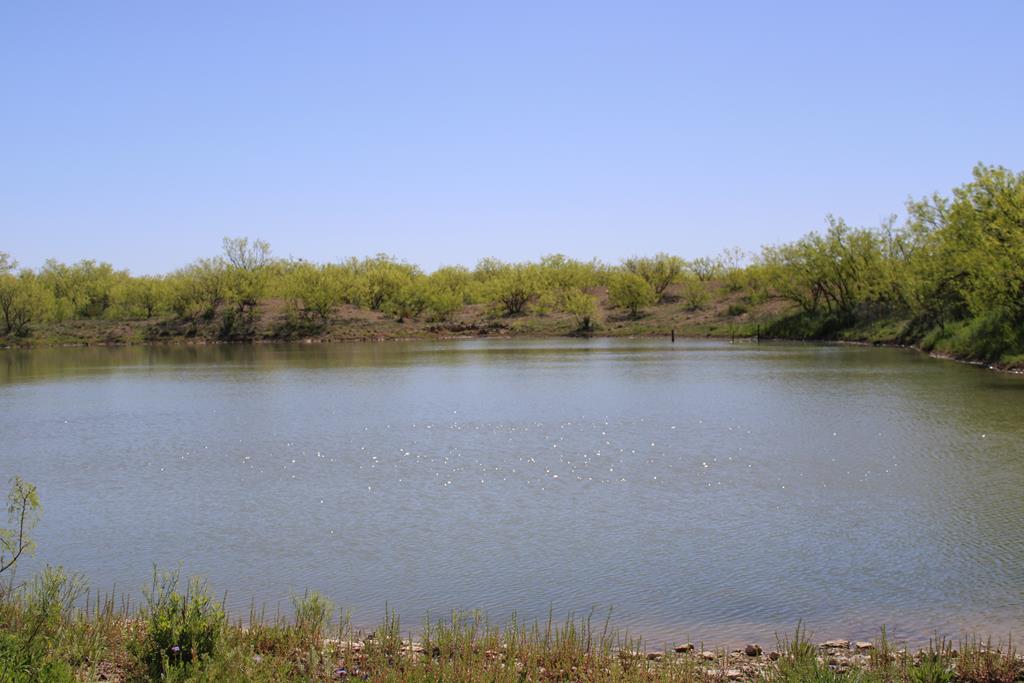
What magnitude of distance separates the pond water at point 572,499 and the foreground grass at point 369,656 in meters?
1.82

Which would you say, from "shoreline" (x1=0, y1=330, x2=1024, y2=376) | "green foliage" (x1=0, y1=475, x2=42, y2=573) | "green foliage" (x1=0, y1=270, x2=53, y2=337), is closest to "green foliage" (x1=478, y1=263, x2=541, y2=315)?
"shoreline" (x1=0, y1=330, x2=1024, y2=376)

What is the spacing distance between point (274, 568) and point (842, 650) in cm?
913

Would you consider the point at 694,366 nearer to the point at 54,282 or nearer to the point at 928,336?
the point at 928,336

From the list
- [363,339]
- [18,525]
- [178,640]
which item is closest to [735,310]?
[363,339]

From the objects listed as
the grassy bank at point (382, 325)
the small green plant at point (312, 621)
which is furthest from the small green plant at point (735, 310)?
the small green plant at point (312, 621)

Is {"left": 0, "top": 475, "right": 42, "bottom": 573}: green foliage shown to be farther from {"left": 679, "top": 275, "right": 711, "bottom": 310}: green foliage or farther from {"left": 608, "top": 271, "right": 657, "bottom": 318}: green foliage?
{"left": 679, "top": 275, "right": 711, "bottom": 310}: green foliage

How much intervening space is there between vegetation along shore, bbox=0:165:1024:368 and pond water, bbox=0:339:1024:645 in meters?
29.8

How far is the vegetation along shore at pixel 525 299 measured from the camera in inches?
2889

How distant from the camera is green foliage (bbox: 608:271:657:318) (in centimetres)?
10325

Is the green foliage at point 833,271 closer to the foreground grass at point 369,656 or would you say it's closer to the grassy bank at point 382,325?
the grassy bank at point 382,325

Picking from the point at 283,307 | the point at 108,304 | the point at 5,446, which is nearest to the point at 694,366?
the point at 5,446

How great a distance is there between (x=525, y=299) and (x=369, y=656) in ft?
335

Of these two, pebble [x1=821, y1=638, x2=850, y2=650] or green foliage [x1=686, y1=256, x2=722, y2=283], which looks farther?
green foliage [x1=686, y1=256, x2=722, y2=283]

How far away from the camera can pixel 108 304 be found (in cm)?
11450
